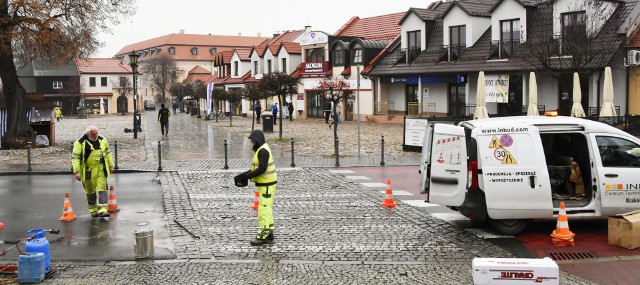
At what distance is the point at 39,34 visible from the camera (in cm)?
2500

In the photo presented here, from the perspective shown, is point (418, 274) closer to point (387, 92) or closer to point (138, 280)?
point (138, 280)

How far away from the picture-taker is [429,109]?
40062 millimetres

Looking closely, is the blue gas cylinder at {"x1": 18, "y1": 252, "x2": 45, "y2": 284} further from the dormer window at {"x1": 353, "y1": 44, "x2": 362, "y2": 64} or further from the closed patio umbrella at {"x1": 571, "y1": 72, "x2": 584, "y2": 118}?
the dormer window at {"x1": 353, "y1": 44, "x2": 362, "y2": 64}

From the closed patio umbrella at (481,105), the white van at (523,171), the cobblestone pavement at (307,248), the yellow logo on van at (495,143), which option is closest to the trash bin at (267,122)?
the closed patio umbrella at (481,105)

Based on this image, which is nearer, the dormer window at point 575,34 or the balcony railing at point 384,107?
the dormer window at point 575,34

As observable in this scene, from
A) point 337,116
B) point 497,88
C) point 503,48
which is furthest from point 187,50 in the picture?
point 497,88

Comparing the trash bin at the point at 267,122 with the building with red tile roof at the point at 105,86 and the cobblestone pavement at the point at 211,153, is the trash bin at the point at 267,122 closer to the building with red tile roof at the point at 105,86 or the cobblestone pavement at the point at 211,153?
the cobblestone pavement at the point at 211,153

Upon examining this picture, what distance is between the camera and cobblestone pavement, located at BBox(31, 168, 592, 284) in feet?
27.1

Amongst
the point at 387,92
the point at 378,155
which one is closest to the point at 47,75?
the point at 387,92

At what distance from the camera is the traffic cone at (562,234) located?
961cm

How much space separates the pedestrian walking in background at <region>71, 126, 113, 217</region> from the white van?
5.85m

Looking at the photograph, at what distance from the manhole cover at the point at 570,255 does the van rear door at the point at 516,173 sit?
88 centimetres

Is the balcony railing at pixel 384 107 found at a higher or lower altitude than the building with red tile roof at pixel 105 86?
lower

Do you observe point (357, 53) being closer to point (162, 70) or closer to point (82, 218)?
point (82, 218)
